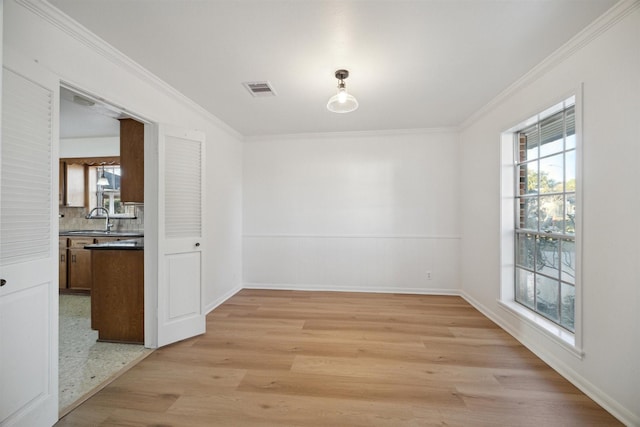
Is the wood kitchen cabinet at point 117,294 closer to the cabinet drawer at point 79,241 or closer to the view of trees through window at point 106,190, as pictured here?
the cabinet drawer at point 79,241

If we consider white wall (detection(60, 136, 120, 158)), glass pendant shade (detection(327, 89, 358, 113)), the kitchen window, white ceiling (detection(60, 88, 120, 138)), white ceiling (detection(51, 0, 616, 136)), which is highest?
white ceiling (detection(60, 88, 120, 138))

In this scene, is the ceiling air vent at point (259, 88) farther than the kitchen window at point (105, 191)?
No

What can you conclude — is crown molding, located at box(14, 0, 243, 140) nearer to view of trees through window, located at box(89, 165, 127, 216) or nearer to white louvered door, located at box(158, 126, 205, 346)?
white louvered door, located at box(158, 126, 205, 346)

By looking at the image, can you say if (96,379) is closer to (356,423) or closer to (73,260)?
(356,423)

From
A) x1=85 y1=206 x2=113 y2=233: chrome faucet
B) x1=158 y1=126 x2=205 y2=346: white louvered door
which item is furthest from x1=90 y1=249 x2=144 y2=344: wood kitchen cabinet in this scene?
x1=85 y1=206 x2=113 y2=233: chrome faucet

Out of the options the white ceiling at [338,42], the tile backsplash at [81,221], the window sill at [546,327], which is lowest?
the window sill at [546,327]

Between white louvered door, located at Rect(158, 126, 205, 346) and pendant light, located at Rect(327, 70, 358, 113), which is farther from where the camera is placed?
white louvered door, located at Rect(158, 126, 205, 346)

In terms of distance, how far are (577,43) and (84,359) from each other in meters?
4.90

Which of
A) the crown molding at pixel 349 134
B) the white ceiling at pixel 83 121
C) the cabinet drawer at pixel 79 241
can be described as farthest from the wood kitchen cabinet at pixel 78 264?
the crown molding at pixel 349 134

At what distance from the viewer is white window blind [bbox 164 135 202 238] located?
274cm

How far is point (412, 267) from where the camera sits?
4.38 metres

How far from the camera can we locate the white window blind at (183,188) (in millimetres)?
2736

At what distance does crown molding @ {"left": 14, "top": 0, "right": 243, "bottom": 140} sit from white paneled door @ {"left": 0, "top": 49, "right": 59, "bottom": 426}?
1.24 ft

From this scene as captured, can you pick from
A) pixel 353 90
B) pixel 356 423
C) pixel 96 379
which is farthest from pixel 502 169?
pixel 96 379
